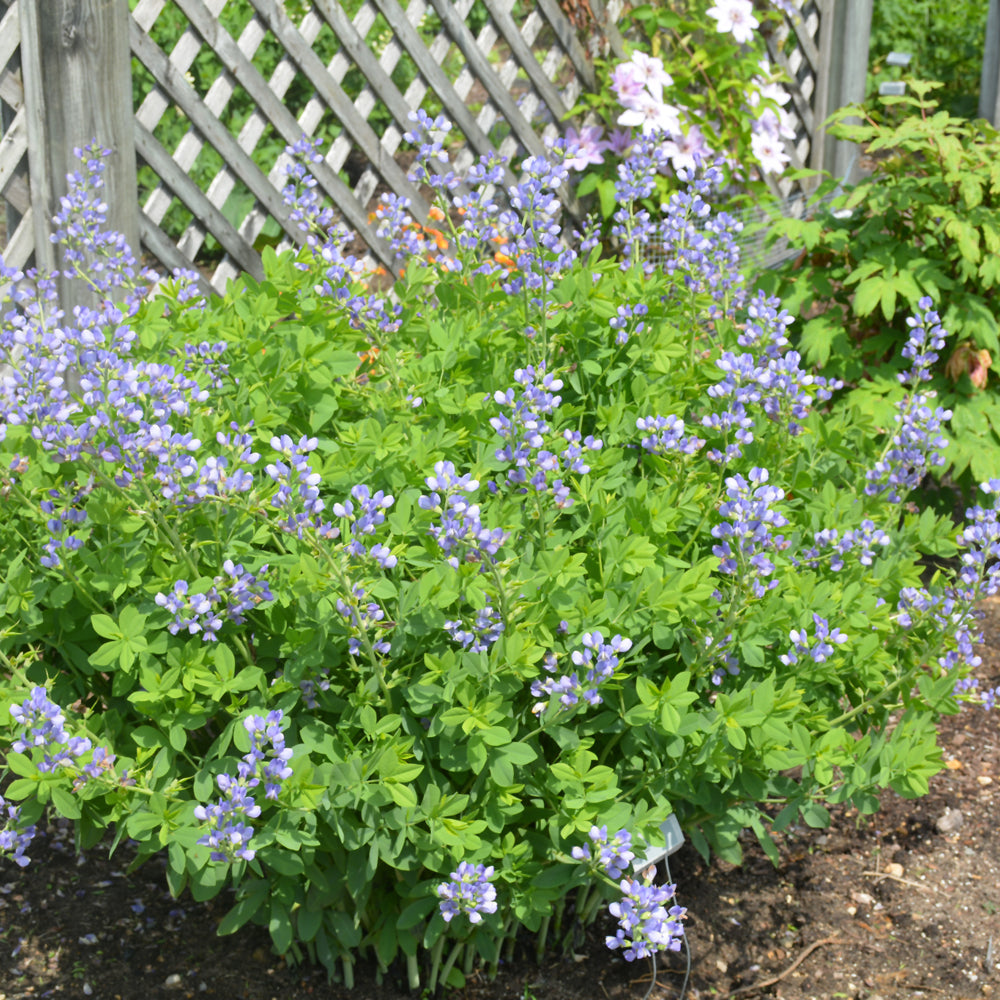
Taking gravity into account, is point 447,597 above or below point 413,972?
above

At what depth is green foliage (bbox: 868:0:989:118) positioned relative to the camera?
8.53 metres

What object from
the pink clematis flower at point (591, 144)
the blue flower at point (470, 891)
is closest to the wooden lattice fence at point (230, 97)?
the pink clematis flower at point (591, 144)

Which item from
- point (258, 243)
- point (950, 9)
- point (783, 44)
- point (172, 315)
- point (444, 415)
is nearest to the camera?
point (444, 415)

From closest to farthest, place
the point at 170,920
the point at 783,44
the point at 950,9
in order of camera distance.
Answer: the point at 170,920
the point at 783,44
the point at 950,9

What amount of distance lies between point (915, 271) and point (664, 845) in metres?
2.00

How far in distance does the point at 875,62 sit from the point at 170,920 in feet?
26.8

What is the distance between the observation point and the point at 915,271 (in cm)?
314

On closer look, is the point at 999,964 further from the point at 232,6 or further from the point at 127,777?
the point at 232,6

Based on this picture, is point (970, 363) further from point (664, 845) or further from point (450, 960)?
point (450, 960)

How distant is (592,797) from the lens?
1632 millimetres

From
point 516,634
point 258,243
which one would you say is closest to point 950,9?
point 258,243

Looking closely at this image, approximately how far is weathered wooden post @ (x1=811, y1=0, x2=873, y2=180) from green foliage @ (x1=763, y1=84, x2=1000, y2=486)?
2.43 metres

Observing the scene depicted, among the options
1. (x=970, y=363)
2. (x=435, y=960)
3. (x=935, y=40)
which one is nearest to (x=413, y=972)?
(x=435, y=960)

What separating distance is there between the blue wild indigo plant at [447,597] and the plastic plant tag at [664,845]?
40 mm
